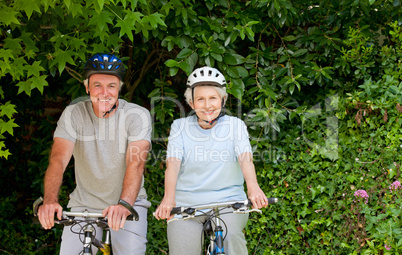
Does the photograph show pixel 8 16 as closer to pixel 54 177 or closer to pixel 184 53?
pixel 54 177

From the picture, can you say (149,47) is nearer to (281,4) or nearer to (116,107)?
(281,4)

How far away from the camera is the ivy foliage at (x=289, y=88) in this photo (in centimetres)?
382

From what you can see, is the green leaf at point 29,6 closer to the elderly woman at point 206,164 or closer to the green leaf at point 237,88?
the elderly woman at point 206,164

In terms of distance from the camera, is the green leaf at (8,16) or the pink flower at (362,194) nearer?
the green leaf at (8,16)

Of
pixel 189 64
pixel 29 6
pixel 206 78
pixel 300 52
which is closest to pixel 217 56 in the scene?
pixel 189 64

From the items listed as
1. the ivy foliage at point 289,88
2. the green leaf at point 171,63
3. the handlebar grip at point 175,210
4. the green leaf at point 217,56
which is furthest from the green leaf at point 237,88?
the handlebar grip at point 175,210

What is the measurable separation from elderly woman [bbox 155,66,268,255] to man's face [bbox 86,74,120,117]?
0.50 metres

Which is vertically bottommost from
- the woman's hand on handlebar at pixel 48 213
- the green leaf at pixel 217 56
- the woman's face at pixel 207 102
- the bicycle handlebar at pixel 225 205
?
the woman's hand on handlebar at pixel 48 213

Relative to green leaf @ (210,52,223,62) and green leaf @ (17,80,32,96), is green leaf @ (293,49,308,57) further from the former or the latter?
green leaf @ (17,80,32,96)

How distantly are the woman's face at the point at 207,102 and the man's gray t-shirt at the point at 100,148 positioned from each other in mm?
379

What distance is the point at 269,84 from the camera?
446cm

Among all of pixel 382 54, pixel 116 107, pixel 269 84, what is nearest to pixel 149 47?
pixel 269 84

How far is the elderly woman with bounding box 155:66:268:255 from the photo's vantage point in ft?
10.0

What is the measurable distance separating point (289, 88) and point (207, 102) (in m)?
1.31
